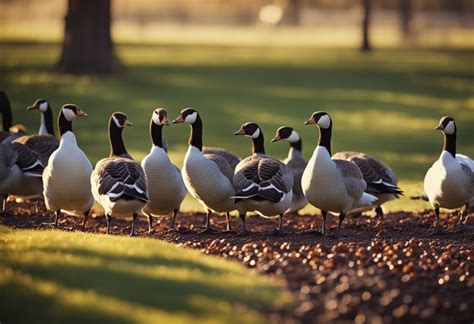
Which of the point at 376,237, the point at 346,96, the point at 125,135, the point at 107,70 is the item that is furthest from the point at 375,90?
the point at 376,237

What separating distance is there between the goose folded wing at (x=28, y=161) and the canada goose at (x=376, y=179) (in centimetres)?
540

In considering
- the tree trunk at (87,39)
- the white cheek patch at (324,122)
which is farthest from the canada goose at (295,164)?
the tree trunk at (87,39)

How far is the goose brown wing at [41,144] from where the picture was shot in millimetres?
16938

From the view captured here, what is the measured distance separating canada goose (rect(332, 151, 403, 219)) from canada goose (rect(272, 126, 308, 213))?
98 centimetres

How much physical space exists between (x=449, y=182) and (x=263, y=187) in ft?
9.98

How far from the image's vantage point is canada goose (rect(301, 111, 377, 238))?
1444cm

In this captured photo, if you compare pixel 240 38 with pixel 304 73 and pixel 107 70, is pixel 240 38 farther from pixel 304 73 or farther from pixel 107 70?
pixel 107 70

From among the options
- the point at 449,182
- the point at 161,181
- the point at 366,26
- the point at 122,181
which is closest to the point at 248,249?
the point at 122,181

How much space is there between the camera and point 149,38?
251 ft

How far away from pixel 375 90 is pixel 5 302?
3474 centimetres

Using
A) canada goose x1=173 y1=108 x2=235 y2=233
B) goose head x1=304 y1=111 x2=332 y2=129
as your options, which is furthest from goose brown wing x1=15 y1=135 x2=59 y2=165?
goose head x1=304 y1=111 x2=332 y2=129

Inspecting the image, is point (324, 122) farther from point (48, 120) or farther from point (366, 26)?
point (366, 26)

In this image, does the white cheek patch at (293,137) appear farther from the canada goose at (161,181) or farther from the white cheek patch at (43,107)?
the white cheek patch at (43,107)

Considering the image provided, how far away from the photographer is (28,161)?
16.5 meters
